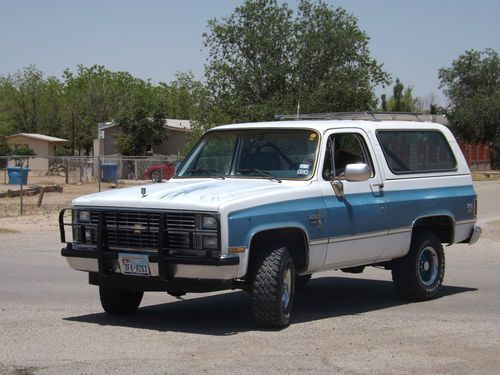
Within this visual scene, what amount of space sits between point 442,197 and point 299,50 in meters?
33.8

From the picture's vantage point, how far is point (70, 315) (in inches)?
356

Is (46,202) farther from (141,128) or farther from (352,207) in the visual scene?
(141,128)

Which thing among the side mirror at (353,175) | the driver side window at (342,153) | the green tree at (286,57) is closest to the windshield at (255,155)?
the driver side window at (342,153)

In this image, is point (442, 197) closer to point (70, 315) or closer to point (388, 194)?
point (388, 194)

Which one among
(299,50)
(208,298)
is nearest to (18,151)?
(299,50)

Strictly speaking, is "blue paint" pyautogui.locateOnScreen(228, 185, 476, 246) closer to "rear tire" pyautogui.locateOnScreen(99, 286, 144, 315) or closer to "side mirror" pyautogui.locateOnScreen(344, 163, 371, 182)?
"side mirror" pyautogui.locateOnScreen(344, 163, 371, 182)

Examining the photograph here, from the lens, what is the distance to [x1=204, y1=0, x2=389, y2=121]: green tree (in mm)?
42750

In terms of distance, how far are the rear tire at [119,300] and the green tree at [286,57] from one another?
33.4 meters

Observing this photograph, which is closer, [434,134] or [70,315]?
[70,315]

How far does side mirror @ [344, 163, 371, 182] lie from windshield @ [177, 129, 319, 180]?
0.39 meters

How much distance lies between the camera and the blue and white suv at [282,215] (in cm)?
785

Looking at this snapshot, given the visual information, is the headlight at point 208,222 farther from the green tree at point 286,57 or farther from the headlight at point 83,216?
the green tree at point 286,57

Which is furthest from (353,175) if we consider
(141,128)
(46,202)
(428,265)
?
(141,128)

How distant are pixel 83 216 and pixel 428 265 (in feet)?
14.3
